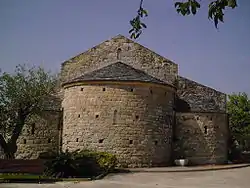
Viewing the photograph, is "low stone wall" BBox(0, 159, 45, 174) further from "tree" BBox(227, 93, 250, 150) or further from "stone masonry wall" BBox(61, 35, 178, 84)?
"tree" BBox(227, 93, 250, 150)

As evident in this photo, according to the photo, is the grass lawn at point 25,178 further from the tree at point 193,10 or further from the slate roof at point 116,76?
the tree at point 193,10

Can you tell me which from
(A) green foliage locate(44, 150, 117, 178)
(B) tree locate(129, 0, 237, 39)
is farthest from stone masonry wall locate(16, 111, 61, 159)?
(B) tree locate(129, 0, 237, 39)

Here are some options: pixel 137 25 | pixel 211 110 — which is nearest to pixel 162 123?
pixel 211 110

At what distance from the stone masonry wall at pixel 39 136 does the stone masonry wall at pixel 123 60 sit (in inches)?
166

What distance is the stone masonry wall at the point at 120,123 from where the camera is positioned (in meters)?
18.7

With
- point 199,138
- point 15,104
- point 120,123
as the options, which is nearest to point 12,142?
point 15,104

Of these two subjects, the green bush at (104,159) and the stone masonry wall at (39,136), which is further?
the stone masonry wall at (39,136)

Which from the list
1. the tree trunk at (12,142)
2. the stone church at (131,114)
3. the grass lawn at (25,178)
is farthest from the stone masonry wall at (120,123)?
the grass lawn at (25,178)

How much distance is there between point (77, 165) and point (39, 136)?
8.21 meters

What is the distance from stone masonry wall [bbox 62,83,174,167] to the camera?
18.7 metres

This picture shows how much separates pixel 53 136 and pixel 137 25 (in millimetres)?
19385

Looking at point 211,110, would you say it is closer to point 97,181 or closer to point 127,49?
point 127,49

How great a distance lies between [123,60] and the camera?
24734mm

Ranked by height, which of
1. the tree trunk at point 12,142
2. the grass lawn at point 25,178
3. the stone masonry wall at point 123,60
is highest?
the stone masonry wall at point 123,60
